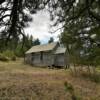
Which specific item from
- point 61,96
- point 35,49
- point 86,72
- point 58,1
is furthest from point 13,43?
point 35,49

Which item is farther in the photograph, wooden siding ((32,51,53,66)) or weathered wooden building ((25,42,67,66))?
wooden siding ((32,51,53,66))

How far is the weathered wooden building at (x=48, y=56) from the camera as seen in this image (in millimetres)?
46531

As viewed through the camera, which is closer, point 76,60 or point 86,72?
point 76,60

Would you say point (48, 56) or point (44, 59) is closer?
point (48, 56)

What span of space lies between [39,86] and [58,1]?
12.8 meters

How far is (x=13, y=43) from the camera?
6762mm

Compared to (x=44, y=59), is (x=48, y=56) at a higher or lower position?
higher

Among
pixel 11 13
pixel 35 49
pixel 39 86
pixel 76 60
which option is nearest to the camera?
pixel 11 13

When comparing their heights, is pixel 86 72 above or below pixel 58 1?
below

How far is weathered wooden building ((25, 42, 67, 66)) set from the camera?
4653cm

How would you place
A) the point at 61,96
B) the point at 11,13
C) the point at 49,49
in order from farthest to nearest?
the point at 49,49, the point at 61,96, the point at 11,13

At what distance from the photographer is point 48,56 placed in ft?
160

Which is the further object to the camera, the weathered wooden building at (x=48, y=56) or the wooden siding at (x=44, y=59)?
the wooden siding at (x=44, y=59)

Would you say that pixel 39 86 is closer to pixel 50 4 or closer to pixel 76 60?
pixel 76 60
